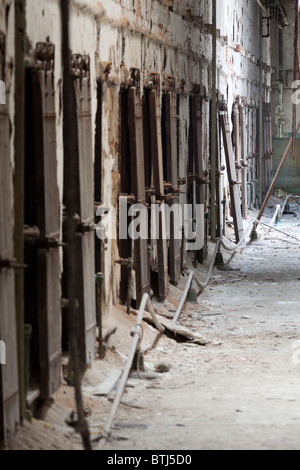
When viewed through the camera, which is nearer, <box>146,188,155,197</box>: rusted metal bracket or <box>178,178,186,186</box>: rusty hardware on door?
<box>146,188,155,197</box>: rusted metal bracket

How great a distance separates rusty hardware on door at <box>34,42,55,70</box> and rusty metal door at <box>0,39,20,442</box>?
100 cm

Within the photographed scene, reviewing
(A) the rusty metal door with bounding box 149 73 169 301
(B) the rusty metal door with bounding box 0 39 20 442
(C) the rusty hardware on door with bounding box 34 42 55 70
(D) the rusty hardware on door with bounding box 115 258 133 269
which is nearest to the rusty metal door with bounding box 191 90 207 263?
(A) the rusty metal door with bounding box 149 73 169 301

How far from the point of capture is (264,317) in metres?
12.1

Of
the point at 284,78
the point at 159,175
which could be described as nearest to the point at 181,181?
the point at 159,175

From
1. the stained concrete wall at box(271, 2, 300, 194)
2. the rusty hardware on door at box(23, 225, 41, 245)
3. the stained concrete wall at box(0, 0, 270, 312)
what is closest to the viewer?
the rusty hardware on door at box(23, 225, 41, 245)

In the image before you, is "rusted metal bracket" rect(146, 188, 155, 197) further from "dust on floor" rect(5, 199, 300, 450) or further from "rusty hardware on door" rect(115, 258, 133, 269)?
"rusty hardware on door" rect(115, 258, 133, 269)

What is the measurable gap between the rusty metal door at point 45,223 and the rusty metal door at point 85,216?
31.8 inches

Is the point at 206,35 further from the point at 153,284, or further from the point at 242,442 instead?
Result: the point at 242,442

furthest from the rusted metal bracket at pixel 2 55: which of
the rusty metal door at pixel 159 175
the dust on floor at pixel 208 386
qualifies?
the rusty metal door at pixel 159 175

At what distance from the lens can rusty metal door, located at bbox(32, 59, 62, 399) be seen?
22.6ft

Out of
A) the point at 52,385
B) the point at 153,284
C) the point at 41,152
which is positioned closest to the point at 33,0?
the point at 41,152

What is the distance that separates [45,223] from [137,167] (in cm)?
381

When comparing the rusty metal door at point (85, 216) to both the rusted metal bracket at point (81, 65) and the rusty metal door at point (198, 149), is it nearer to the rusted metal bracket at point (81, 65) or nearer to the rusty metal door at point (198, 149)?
the rusted metal bracket at point (81, 65)
